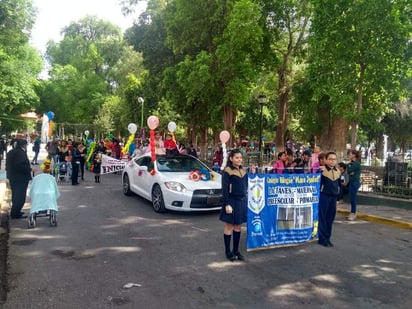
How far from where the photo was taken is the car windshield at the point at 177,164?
10.3 meters

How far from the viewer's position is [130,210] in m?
9.84

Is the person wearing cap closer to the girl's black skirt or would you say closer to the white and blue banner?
the white and blue banner

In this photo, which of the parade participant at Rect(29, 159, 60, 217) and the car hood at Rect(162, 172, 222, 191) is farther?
the car hood at Rect(162, 172, 222, 191)

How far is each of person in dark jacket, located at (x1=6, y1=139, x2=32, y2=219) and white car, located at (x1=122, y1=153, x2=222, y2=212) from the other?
2.99 metres

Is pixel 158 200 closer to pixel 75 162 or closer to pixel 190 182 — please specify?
pixel 190 182

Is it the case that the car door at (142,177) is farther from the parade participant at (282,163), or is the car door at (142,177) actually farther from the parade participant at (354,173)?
the parade participant at (354,173)

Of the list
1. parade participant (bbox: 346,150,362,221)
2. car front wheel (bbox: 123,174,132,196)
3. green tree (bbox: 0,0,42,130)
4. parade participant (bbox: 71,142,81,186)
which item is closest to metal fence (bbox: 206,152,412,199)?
parade participant (bbox: 346,150,362,221)

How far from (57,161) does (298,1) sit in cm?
1323

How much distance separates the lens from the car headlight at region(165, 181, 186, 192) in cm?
910

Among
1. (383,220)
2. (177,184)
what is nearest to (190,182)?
(177,184)

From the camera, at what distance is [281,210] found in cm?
679

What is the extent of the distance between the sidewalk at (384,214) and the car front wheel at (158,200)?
4860 mm

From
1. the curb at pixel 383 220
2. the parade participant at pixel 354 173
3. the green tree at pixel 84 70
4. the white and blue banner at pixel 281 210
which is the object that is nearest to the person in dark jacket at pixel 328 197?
the white and blue banner at pixel 281 210

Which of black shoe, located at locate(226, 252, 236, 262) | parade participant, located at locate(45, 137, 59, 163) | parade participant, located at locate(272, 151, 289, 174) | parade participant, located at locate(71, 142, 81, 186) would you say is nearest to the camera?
black shoe, located at locate(226, 252, 236, 262)
